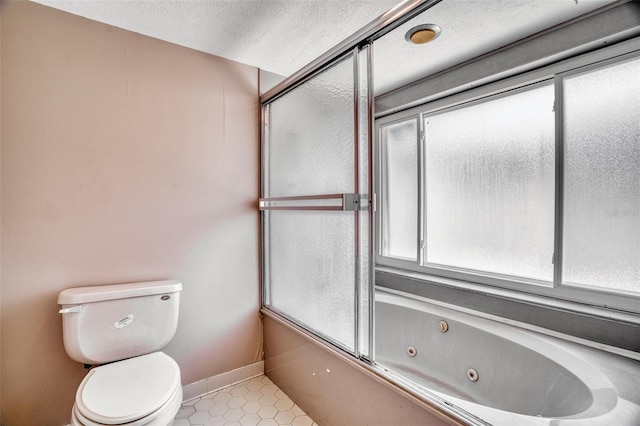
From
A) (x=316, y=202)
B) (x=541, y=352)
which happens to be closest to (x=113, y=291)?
(x=316, y=202)

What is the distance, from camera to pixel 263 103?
2.20 metres

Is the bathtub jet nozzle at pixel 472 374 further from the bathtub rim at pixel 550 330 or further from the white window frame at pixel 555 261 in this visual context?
the white window frame at pixel 555 261

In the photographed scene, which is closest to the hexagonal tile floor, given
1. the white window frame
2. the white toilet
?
the white toilet

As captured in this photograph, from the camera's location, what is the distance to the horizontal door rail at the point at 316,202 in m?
1.42

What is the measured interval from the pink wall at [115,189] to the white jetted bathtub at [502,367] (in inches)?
44.1

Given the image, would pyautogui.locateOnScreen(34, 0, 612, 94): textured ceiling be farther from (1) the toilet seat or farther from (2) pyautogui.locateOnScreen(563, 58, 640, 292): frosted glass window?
(1) the toilet seat

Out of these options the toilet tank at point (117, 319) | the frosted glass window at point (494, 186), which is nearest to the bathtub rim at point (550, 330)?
the frosted glass window at point (494, 186)

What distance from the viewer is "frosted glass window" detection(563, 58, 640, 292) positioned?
156 centimetres

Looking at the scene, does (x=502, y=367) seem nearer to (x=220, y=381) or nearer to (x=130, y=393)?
(x=220, y=381)

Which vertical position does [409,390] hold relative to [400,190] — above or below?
below

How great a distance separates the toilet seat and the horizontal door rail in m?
1.04

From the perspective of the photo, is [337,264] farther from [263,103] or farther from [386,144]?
[386,144]

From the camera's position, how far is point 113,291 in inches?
61.4

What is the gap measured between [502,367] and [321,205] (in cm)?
138
